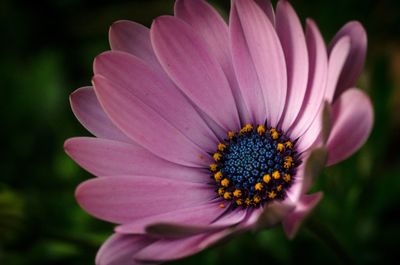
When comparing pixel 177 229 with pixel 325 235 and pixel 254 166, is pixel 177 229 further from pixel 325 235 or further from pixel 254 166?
pixel 254 166

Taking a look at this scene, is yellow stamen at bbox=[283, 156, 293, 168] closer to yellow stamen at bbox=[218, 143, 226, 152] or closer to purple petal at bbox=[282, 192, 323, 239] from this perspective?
yellow stamen at bbox=[218, 143, 226, 152]

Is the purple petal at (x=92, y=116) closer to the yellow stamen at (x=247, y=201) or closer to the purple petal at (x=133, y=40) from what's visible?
the purple petal at (x=133, y=40)

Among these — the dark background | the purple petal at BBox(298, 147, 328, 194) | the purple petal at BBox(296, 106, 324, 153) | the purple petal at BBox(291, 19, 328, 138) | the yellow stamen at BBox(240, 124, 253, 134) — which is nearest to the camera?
the purple petal at BBox(298, 147, 328, 194)

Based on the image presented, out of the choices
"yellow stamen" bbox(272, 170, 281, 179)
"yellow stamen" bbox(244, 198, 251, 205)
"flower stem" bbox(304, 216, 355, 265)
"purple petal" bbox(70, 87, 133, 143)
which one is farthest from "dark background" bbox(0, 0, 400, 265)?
"purple petal" bbox(70, 87, 133, 143)

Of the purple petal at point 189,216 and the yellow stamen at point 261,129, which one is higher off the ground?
the yellow stamen at point 261,129

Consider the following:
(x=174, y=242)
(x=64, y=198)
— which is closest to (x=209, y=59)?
(x=174, y=242)

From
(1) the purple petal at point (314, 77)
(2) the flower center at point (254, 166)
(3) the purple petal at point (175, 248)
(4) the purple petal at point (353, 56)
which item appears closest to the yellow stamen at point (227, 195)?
(2) the flower center at point (254, 166)
